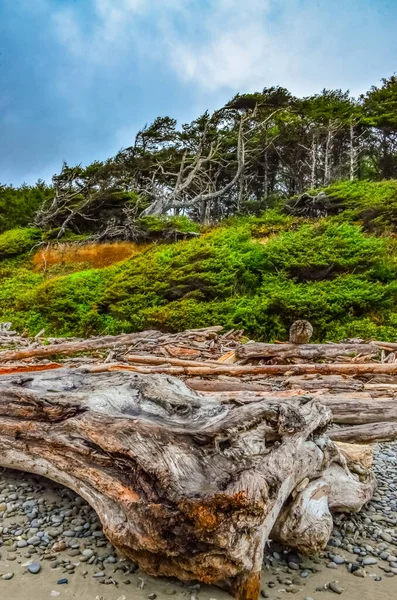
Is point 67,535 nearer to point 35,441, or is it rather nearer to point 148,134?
point 35,441

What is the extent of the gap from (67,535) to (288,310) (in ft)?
27.6

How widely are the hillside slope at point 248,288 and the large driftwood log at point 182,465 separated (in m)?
7.20

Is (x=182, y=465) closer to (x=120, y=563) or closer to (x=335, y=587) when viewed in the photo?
(x=120, y=563)

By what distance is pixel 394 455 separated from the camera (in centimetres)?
452

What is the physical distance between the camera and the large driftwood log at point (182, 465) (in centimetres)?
232

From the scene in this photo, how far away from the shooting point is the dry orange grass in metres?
19.7

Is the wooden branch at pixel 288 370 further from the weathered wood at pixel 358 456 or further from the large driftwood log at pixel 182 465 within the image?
the weathered wood at pixel 358 456

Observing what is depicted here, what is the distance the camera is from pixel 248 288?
41.6 feet

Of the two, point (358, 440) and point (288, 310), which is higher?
point (288, 310)

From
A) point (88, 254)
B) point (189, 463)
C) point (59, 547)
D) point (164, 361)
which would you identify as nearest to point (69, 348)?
point (164, 361)

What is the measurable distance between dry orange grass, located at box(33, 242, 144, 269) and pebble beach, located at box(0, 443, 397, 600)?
16.6 meters

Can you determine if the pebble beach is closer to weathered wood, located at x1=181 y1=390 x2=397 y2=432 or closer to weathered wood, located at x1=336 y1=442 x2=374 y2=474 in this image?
weathered wood, located at x1=336 y1=442 x2=374 y2=474

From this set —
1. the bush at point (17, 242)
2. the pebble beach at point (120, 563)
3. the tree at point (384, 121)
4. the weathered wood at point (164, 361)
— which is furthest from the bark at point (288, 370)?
the tree at point (384, 121)

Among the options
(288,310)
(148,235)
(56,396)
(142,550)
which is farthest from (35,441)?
(148,235)
